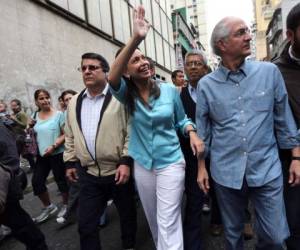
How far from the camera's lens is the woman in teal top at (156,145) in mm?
2803

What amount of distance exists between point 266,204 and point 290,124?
1.85 ft

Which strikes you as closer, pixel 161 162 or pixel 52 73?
pixel 161 162

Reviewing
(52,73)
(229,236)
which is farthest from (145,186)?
(52,73)

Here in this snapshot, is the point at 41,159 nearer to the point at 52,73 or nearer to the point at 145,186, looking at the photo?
the point at 145,186

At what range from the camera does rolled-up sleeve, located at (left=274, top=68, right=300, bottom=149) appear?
243cm

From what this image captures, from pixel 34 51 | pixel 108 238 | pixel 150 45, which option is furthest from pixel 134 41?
pixel 150 45

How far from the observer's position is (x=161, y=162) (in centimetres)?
281

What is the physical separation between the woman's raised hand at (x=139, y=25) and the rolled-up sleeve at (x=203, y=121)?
0.57 metres

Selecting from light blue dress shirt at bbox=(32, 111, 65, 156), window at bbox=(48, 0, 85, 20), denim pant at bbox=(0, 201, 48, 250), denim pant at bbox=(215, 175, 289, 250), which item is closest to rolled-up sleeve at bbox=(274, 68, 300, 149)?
denim pant at bbox=(215, 175, 289, 250)

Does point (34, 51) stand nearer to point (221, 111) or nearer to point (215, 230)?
point (215, 230)

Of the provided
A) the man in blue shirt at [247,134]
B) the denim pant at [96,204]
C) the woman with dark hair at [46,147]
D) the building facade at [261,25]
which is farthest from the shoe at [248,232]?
the building facade at [261,25]

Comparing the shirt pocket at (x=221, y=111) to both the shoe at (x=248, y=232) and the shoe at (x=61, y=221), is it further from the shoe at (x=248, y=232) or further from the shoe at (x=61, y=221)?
the shoe at (x=61, y=221)

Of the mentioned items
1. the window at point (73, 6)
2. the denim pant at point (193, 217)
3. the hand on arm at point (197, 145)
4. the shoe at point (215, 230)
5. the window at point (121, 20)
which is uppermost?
the window at point (121, 20)

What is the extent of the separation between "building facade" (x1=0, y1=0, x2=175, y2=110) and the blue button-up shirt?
7.76 metres
